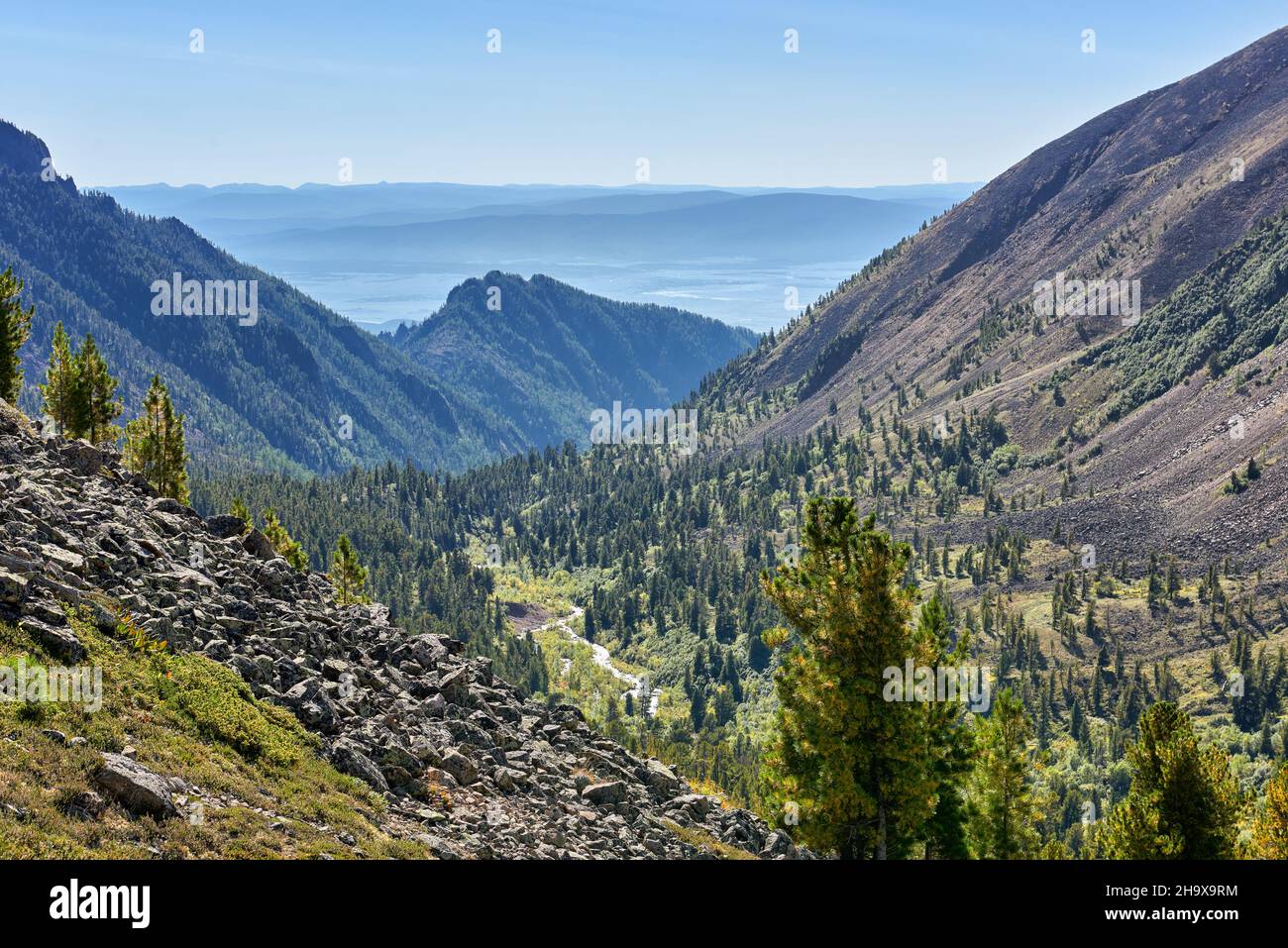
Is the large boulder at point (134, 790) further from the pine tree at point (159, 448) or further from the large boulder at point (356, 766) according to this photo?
the pine tree at point (159, 448)

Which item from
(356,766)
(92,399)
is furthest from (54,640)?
(92,399)

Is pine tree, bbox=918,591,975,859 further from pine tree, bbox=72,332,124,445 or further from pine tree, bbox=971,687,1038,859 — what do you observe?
pine tree, bbox=72,332,124,445

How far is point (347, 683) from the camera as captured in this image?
3669cm

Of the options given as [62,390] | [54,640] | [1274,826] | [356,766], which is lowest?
[1274,826]

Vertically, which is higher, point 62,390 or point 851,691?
point 62,390

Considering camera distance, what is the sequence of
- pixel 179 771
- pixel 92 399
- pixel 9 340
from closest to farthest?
1. pixel 179 771
2. pixel 9 340
3. pixel 92 399

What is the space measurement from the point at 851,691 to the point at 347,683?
1815 cm

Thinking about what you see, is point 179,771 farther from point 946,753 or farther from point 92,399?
point 92,399

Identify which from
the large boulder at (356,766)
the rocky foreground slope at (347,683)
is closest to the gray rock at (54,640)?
the rocky foreground slope at (347,683)

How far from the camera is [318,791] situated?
27719 mm
